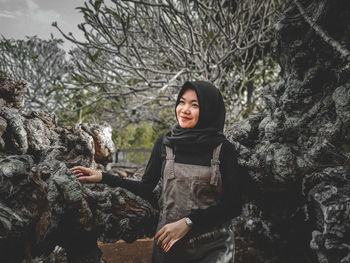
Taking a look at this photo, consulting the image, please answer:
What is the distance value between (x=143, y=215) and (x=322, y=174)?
3.98ft

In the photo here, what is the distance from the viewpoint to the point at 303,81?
5.27 ft

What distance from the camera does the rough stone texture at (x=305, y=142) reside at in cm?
133

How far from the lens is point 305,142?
1.61 m

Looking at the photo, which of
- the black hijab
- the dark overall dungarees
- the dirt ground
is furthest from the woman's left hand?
the dirt ground

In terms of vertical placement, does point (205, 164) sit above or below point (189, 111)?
below

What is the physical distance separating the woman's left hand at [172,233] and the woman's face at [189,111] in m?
0.64

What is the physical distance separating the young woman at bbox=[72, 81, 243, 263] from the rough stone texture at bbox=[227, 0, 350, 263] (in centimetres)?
45

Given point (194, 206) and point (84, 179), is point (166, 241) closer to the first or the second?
point (194, 206)

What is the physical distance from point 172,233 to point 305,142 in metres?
1.11

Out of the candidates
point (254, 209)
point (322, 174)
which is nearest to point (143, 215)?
point (322, 174)

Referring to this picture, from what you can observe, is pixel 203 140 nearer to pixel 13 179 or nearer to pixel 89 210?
pixel 89 210

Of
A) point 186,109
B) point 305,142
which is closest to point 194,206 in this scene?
point 186,109

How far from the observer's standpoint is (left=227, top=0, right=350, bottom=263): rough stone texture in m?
1.33

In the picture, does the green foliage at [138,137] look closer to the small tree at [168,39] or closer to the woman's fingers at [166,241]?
the small tree at [168,39]
